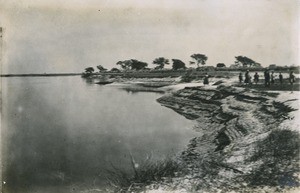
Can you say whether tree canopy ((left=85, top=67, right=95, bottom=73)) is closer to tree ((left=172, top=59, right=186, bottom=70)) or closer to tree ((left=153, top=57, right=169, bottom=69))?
tree ((left=153, top=57, right=169, bottom=69))

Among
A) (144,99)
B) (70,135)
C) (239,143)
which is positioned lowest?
(239,143)

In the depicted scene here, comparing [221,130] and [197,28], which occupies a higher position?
[197,28]

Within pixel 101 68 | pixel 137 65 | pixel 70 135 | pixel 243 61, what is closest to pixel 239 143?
pixel 243 61

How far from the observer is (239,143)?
396 cm

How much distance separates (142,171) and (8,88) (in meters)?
1.35

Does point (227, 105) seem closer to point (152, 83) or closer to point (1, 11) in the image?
point (152, 83)

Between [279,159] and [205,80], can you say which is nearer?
[279,159]

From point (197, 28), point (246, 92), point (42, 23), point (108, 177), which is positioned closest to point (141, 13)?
point (197, 28)

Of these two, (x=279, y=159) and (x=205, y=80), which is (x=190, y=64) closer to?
(x=205, y=80)

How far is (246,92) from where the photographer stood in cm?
404

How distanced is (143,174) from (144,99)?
2.12 feet

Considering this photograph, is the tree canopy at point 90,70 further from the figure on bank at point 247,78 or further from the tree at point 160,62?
the figure on bank at point 247,78

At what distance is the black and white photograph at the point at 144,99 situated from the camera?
12.9 feet

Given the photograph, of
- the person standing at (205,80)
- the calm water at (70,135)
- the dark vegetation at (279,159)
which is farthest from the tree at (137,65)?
the dark vegetation at (279,159)
